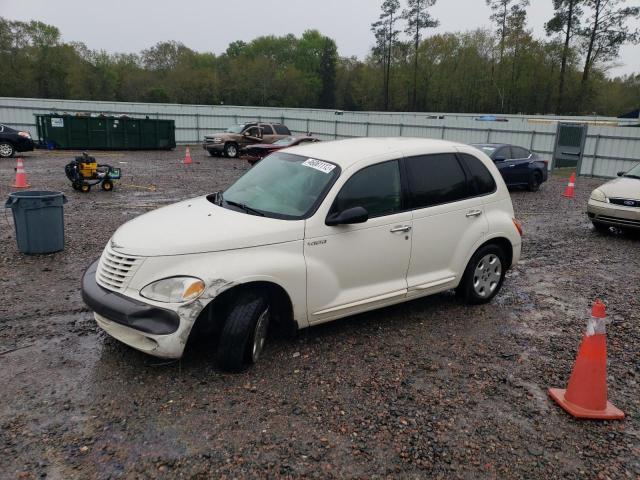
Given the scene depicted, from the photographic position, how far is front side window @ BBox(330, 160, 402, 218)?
4.32 metres

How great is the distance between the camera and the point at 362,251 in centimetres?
432

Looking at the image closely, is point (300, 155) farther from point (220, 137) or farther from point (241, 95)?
point (241, 95)

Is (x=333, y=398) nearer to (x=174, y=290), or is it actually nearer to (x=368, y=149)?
(x=174, y=290)

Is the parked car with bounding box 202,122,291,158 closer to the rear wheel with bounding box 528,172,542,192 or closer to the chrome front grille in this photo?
the rear wheel with bounding box 528,172,542,192

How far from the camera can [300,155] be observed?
4.84 metres

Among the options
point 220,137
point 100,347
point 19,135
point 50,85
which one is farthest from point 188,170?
point 50,85

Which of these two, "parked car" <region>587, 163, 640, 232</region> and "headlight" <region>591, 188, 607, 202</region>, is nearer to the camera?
"parked car" <region>587, 163, 640, 232</region>

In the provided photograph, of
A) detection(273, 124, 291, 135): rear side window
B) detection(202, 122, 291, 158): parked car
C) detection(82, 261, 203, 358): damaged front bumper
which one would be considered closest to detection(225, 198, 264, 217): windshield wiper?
detection(82, 261, 203, 358): damaged front bumper

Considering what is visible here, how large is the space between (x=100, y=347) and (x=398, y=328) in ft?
9.16

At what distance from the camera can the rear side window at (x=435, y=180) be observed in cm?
478

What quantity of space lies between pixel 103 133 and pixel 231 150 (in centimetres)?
634

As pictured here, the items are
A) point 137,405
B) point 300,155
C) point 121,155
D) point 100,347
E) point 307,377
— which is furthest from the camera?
point 121,155

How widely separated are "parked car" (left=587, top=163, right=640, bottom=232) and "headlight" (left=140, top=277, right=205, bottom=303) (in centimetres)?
844

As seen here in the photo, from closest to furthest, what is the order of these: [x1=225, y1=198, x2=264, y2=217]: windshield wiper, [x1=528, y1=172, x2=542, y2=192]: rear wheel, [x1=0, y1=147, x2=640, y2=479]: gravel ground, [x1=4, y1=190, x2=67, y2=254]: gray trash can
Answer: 1. [x1=0, y1=147, x2=640, y2=479]: gravel ground
2. [x1=225, y1=198, x2=264, y2=217]: windshield wiper
3. [x1=4, y1=190, x2=67, y2=254]: gray trash can
4. [x1=528, y1=172, x2=542, y2=192]: rear wheel
